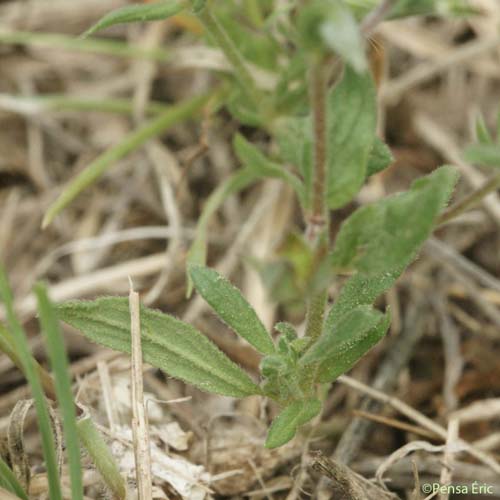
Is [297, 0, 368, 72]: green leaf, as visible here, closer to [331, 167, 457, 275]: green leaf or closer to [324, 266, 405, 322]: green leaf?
[331, 167, 457, 275]: green leaf

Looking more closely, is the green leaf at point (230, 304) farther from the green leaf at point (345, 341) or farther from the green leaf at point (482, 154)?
the green leaf at point (482, 154)

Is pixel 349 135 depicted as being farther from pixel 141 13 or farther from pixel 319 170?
pixel 141 13

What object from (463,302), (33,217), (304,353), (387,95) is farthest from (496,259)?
(33,217)

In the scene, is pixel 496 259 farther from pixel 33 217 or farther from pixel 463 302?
pixel 33 217

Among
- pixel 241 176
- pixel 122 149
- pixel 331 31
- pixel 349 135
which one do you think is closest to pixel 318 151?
pixel 349 135

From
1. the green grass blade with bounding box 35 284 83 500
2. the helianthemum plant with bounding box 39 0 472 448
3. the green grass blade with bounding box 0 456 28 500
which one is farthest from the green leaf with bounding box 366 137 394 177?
the green grass blade with bounding box 0 456 28 500
